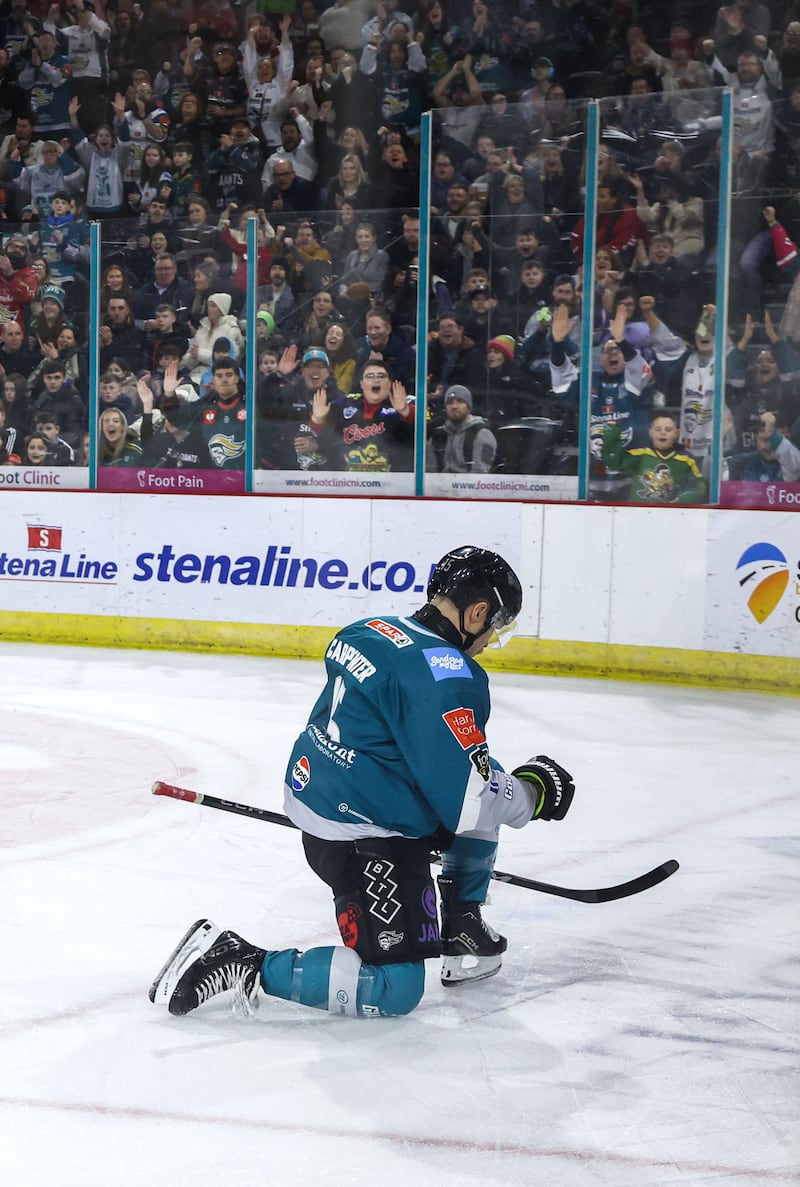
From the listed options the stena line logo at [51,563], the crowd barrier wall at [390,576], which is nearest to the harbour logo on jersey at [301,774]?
the crowd barrier wall at [390,576]

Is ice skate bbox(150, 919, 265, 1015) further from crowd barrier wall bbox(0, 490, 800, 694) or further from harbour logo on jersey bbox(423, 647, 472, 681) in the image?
crowd barrier wall bbox(0, 490, 800, 694)

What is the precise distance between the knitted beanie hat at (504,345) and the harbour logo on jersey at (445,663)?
638cm

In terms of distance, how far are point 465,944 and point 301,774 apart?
520 millimetres

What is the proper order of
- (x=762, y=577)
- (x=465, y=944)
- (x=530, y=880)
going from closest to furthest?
(x=465, y=944) → (x=530, y=880) → (x=762, y=577)

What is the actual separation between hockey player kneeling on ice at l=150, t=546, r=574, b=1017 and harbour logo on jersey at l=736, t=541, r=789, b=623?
469 cm

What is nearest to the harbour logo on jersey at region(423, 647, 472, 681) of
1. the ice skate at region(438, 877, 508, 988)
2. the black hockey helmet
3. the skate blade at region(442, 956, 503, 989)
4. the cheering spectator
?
the black hockey helmet

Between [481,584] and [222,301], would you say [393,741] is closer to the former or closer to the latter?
[481,584]

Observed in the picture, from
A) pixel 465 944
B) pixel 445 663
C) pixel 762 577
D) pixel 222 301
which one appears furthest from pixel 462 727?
pixel 222 301

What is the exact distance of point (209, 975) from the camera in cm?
255

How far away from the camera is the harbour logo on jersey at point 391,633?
2.50m

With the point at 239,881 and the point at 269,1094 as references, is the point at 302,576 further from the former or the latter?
the point at 269,1094

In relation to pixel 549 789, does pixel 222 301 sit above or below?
above

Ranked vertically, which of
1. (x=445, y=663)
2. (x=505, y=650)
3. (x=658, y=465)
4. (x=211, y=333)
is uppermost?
(x=211, y=333)

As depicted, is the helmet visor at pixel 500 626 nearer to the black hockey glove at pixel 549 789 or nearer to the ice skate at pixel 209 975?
the black hockey glove at pixel 549 789
